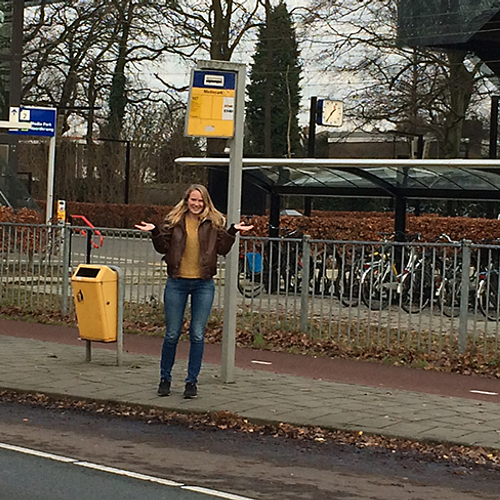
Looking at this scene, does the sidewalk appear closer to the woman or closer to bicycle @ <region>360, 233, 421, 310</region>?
the woman

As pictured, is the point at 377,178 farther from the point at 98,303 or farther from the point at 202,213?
the point at 202,213

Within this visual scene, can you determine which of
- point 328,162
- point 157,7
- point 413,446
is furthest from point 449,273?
point 157,7

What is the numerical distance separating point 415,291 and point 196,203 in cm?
368

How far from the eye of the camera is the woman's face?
875 cm

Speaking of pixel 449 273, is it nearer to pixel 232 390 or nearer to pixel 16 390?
pixel 232 390

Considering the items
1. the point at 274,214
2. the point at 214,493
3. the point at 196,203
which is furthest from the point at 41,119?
the point at 214,493

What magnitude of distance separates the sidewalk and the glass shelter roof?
7345mm

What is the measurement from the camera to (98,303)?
10.2 metres

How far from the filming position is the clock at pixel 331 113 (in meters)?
38.6

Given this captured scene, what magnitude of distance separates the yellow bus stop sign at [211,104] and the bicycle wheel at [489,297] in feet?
11.5

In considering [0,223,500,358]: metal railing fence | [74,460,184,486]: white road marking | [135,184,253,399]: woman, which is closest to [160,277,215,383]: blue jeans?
[135,184,253,399]: woman

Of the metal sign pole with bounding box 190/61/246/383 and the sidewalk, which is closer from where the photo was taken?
the sidewalk

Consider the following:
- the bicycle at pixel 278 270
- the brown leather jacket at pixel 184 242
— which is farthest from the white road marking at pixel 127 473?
the bicycle at pixel 278 270

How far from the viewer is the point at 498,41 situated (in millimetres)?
29547
